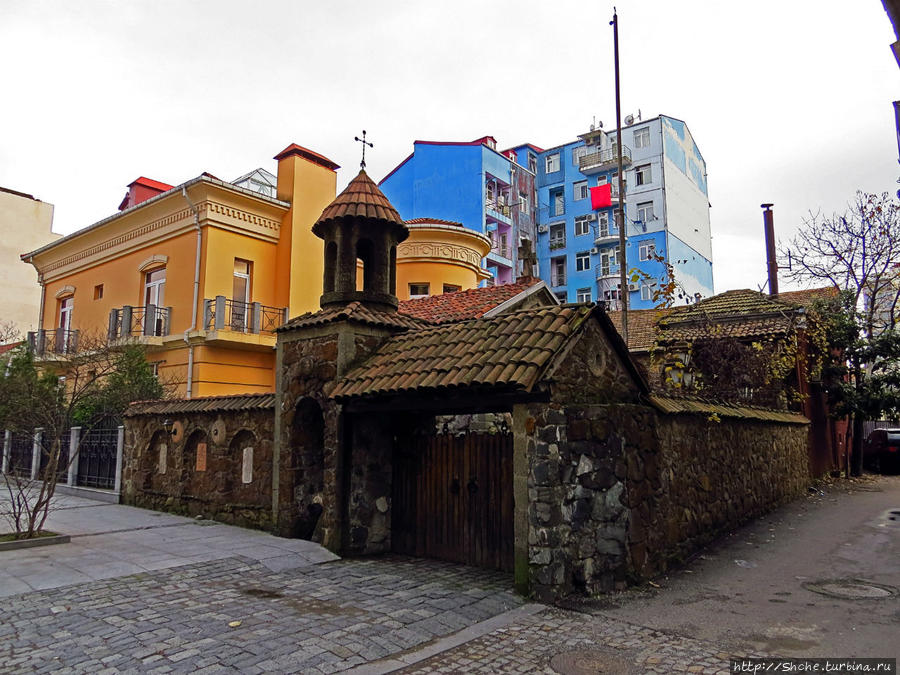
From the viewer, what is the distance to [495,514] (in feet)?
27.5

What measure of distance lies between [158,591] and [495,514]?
4153 mm

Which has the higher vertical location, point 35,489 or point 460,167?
point 460,167

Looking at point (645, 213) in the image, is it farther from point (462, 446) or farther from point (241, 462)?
point (462, 446)

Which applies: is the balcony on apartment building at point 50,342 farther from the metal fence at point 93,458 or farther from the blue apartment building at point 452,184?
the blue apartment building at point 452,184

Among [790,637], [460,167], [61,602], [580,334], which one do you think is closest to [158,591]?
[61,602]

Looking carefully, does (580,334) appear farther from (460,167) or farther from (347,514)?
(460,167)

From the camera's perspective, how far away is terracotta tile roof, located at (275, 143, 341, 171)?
2227 centimetres

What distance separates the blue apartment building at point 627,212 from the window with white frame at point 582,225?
7 centimetres

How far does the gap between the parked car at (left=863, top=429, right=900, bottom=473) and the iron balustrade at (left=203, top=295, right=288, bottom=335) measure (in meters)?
22.3

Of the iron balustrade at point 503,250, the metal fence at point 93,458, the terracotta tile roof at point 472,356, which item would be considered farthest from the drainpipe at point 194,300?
the iron balustrade at point 503,250

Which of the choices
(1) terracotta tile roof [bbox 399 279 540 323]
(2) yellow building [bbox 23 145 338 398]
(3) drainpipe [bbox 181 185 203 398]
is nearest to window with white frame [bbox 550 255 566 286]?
(2) yellow building [bbox 23 145 338 398]

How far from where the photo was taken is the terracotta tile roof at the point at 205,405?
11.5 meters

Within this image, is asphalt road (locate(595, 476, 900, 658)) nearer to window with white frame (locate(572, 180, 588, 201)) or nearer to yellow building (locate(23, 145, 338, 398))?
yellow building (locate(23, 145, 338, 398))

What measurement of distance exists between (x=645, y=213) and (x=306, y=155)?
24.4 metres
